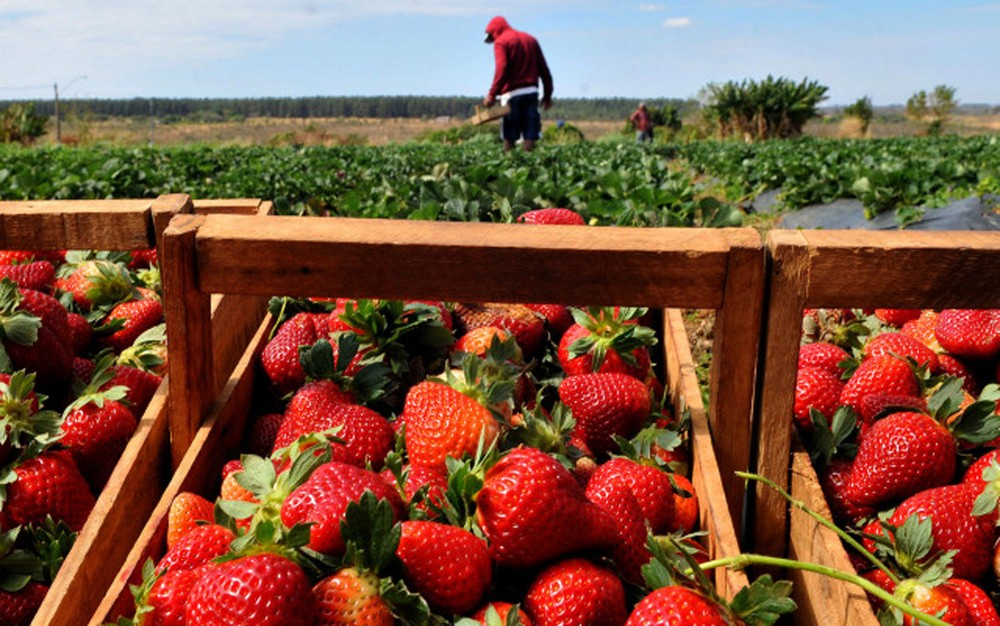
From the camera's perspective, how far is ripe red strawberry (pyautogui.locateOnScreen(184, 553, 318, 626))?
3.97 feet

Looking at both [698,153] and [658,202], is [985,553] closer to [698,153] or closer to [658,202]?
[658,202]

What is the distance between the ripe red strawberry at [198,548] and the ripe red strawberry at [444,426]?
369 millimetres

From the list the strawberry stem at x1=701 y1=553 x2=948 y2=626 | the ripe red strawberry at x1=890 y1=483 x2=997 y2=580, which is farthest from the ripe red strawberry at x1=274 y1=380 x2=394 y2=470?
the ripe red strawberry at x1=890 y1=483 x2=997 y2=580

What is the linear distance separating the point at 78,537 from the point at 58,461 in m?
0.23

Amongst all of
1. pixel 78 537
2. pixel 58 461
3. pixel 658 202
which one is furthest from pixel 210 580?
pixel 658 202

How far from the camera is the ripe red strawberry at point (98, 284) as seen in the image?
2518mm

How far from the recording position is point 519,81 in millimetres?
16672

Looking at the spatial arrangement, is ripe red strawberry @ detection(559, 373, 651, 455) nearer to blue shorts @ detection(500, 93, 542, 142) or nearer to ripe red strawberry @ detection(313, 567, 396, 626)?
ripe red strawberry @ detection(313, 567, 396, 626)

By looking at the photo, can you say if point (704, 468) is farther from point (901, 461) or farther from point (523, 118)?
point (523, 118)

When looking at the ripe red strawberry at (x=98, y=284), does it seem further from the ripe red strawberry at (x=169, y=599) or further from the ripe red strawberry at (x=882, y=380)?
the ripe red strawberry at (x=882, y=380)

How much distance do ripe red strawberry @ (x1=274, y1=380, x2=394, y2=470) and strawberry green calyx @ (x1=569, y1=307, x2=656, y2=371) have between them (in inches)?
20.4

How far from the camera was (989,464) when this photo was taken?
1.73 meters

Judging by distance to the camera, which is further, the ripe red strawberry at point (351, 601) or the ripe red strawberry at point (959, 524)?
the ripe red strawberry at point (959, 524)

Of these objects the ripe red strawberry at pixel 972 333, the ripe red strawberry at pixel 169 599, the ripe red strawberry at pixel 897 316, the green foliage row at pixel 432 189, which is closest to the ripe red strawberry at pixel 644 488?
the ripe red strawberry at pixel 169 599
